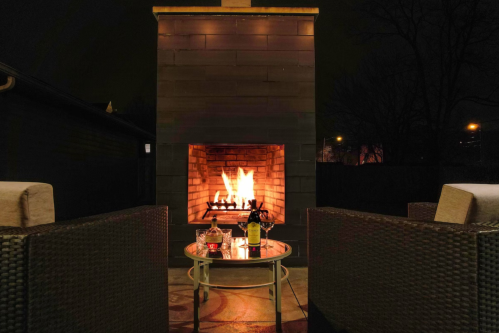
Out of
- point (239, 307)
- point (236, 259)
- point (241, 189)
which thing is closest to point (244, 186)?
point (241, 189)

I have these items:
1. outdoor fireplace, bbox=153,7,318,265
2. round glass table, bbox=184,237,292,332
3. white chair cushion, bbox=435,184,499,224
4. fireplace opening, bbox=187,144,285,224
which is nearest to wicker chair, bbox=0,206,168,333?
round glass table, bbox=184,237,292,332

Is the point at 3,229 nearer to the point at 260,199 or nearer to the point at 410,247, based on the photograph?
the point at 410,247

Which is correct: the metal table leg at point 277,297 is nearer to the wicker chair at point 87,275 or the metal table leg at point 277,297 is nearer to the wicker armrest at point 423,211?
the wicker chair at point 87,275

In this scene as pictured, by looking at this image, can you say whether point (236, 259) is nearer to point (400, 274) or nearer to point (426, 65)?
point (400, 274)

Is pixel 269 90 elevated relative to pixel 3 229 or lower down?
elevated

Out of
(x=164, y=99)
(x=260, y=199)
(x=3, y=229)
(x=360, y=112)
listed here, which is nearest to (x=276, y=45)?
(x=164, y=99)

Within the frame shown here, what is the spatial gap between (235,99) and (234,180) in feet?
3.94

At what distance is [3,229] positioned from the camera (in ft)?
3.18

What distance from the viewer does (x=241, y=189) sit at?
12.6ft

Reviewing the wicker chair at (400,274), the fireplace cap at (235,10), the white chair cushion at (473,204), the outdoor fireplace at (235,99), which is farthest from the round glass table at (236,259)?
the fireplace cap at (235,10)

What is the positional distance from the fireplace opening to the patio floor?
29.1 inches

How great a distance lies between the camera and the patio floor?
1.95 m

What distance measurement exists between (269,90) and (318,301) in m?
2.22

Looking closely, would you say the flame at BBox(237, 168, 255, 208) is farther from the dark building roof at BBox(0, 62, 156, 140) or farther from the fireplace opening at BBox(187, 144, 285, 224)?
the dark building roof at BBox(0, 62, 156, 140)
